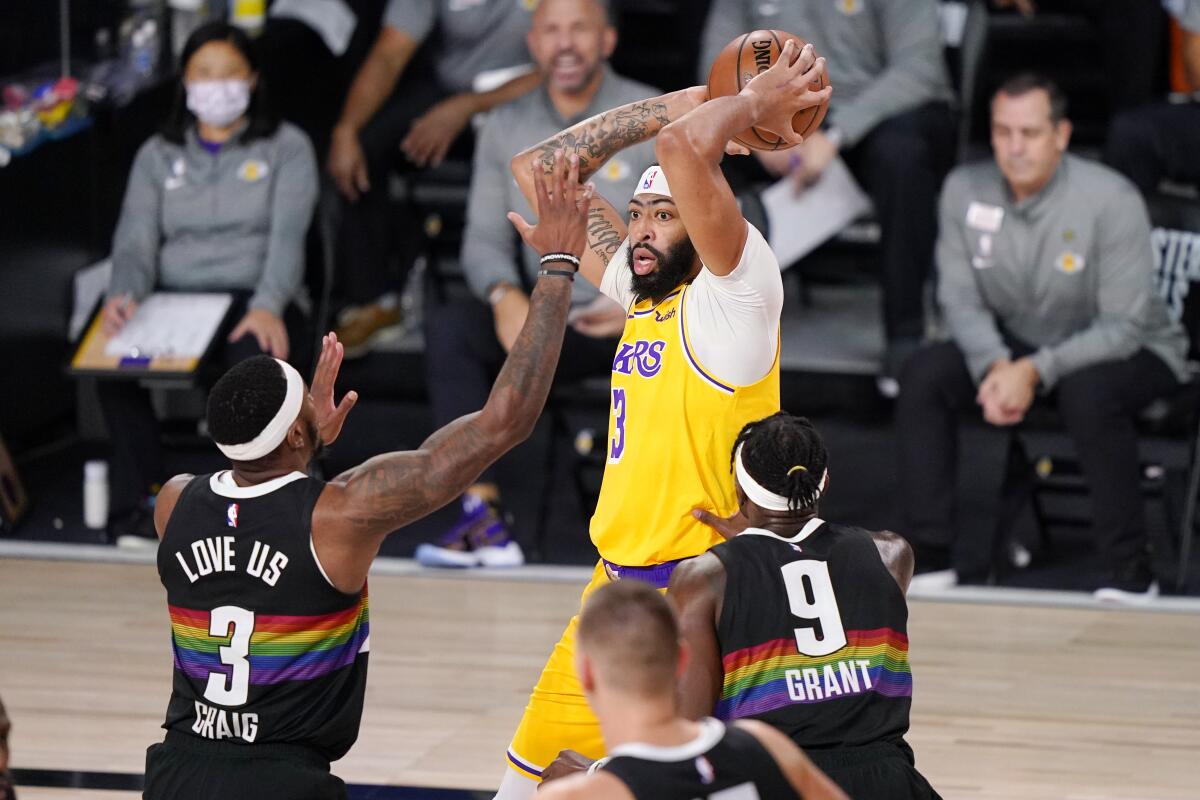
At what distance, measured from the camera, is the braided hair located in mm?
3697

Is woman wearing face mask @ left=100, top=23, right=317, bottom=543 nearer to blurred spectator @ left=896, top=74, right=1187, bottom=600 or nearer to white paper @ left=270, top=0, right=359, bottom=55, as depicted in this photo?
white paper @ left=270, top=0, right=359, bottom=55

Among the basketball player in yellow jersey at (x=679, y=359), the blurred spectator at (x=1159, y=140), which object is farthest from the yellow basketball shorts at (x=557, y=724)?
the blurred spectator at (x=1159, y=140)

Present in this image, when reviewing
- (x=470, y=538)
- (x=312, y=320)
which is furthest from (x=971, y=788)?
(x=312, y=320)

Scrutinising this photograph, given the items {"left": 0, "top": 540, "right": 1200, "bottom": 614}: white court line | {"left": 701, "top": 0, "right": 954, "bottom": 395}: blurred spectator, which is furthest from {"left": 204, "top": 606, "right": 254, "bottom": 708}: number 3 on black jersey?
{"left": 701, "top": 0, "right": 954, "bottom": 395}: blurred spectator

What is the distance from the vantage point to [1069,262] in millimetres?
7148

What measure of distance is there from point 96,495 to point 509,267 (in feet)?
6.34

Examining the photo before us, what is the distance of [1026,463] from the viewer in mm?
7285

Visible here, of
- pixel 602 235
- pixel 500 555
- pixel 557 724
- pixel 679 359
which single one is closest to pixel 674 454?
pixel 679 359

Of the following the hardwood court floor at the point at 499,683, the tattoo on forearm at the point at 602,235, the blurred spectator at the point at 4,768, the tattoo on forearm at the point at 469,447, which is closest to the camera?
the blurred spectator at the point at 4,768

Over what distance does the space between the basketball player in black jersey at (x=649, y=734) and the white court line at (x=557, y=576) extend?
426cm

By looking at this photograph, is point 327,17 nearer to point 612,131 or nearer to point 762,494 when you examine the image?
point 612,131

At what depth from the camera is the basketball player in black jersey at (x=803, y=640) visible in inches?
140

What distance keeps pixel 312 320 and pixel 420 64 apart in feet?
4.71

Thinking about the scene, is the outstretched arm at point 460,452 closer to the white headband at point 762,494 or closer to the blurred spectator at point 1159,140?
the white headband at point 762,494
